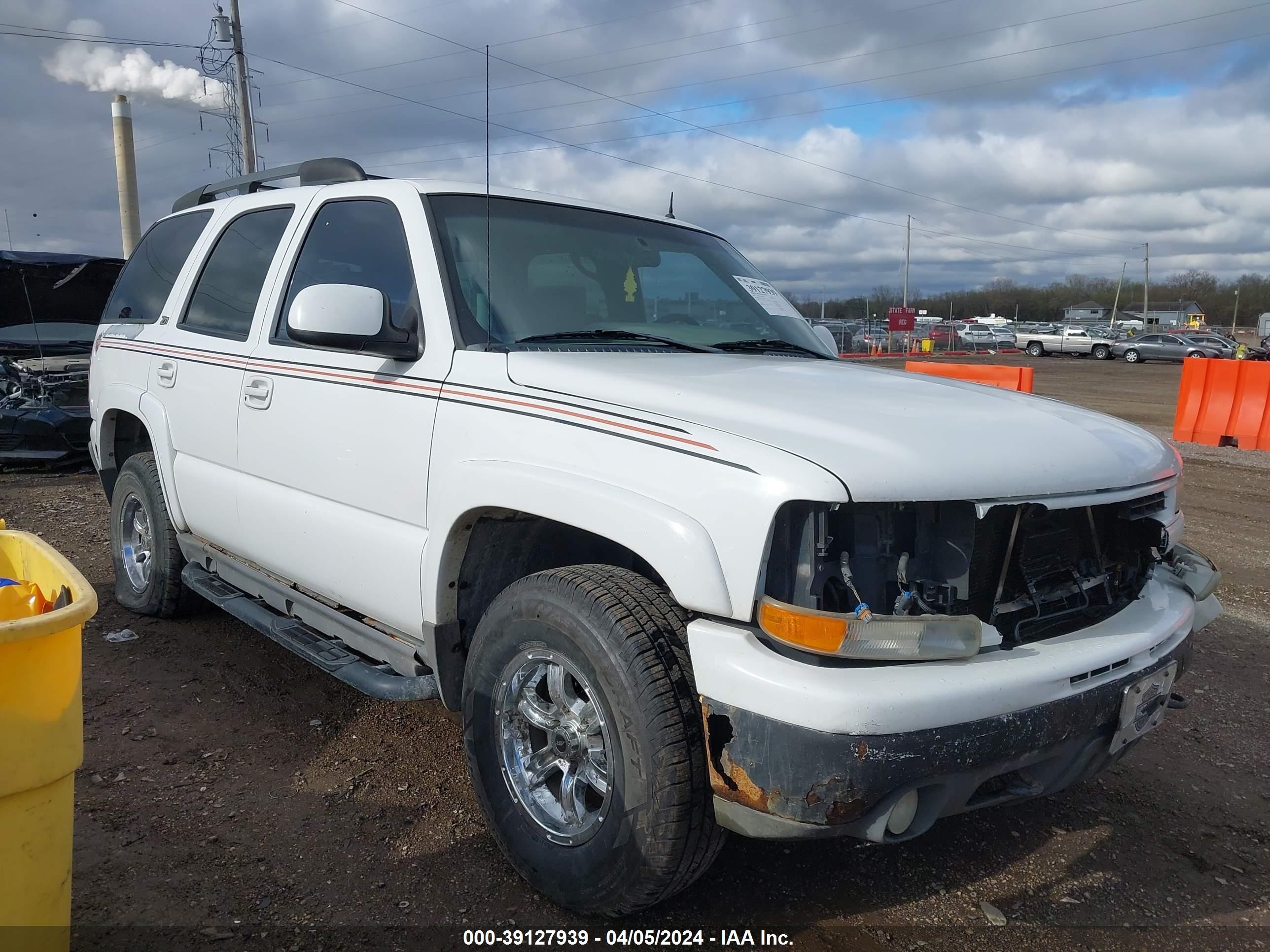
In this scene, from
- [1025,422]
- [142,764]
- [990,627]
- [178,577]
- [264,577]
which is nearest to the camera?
[990,627]

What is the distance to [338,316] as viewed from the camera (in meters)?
2.84

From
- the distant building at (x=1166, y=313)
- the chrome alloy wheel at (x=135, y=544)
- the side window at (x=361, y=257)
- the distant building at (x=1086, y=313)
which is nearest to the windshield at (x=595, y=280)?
the side window at (x=361, y=257)

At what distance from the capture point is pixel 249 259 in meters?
4.08

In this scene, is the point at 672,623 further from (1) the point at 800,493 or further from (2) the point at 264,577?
(2) the point at 264,577

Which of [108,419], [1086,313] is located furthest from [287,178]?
[1086,313]

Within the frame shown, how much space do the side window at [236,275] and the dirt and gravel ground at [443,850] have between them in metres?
1.55

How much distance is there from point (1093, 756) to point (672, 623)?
1142 mm

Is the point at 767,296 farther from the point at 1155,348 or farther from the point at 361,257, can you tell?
the point at 1155,348

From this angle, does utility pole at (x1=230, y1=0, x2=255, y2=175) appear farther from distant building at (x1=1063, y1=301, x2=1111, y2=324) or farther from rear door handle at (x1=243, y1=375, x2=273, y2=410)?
distant building at (x1=1063, y1=301, x2=1111, y2=324)

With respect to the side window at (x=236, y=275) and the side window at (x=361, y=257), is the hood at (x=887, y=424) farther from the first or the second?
the side window at (x=236, y=275)

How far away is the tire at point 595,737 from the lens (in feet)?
7.30

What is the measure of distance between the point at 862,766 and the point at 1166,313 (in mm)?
100269

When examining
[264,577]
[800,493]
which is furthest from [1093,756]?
[264,577]

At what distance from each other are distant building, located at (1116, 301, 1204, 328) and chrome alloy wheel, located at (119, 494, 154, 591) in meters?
81.9
